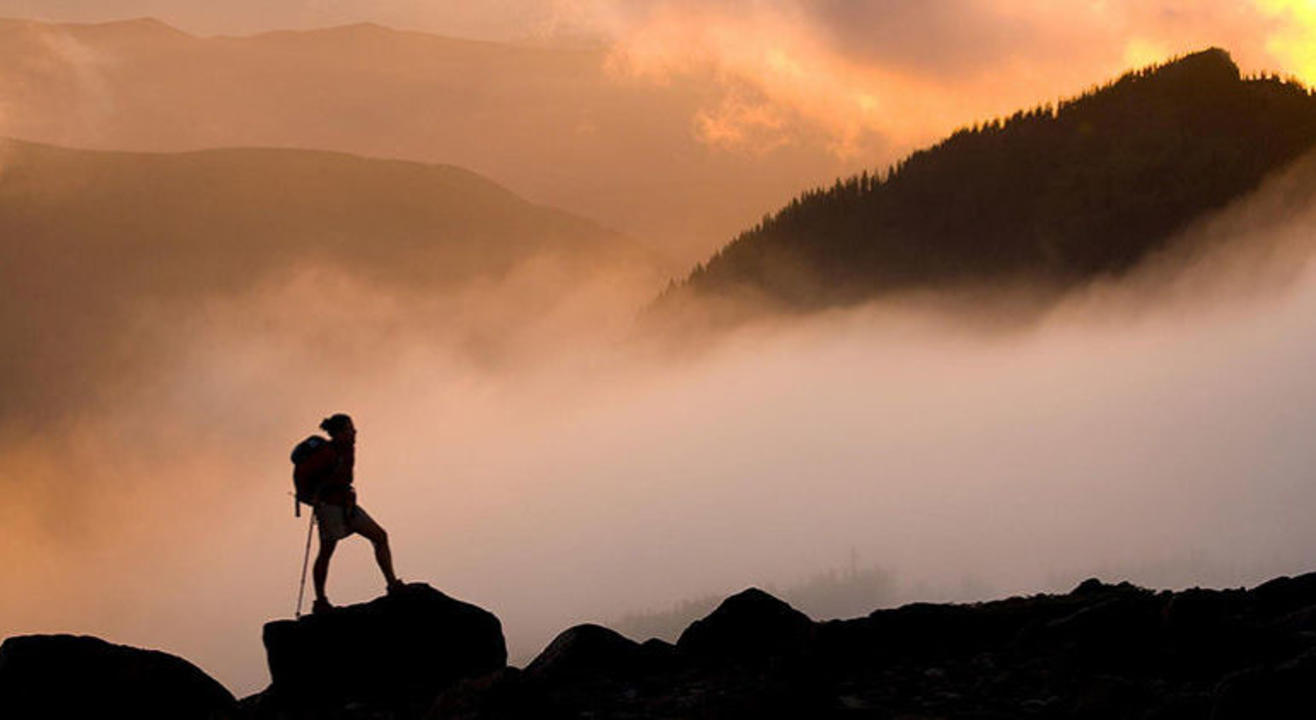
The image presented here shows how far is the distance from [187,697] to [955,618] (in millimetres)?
9376

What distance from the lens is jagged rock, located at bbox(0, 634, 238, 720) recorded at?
1725 centimetres

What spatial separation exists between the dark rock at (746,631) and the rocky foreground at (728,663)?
2 centimetres

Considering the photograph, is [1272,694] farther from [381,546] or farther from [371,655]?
[381,546]

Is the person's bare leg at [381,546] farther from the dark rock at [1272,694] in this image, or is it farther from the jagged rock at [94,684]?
the dark rock at [1272,694]

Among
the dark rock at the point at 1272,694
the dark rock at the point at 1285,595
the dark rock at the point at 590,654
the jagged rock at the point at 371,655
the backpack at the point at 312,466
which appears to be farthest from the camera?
the backpack at the point at 312,466

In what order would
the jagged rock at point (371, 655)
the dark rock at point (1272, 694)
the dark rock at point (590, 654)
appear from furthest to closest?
the jagged rock at point (371, 655) < the dark rock at point (590, 654) < the dark rock at point (1272, 694)

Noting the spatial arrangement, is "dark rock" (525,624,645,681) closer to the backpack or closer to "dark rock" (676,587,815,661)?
"dark rock" (676,587,815,661)

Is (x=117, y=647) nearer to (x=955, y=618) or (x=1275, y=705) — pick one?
(x=955, y=618)

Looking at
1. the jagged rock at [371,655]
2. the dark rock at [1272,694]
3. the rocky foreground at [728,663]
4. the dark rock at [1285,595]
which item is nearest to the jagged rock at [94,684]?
the rocky foreground at [728,663]

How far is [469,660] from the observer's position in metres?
18.7

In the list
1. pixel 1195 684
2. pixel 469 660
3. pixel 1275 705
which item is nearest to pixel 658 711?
pixel 469 660

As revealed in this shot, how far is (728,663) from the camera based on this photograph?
1764cm

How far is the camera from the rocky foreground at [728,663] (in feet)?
48.1

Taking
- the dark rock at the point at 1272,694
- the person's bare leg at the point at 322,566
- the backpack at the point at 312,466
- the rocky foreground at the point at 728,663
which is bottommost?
the dark rock at the point at 1272,694
